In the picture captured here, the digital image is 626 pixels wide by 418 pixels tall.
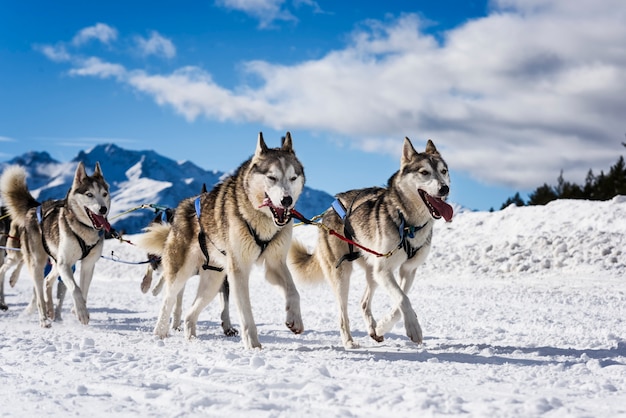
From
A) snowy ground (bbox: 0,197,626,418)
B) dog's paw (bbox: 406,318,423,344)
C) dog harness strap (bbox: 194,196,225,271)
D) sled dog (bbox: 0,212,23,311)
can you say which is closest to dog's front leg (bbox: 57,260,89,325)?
snowy ground (bbox: 0,197,626,418)

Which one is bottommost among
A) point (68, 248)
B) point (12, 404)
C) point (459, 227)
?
point (12, 404)

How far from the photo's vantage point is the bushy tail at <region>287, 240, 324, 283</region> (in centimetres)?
632

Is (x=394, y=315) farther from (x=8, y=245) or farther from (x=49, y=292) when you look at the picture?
(x=8, y=245)

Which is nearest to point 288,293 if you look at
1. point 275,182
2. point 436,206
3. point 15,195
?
point 275,182

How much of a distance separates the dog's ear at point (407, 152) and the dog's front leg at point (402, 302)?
1.06 meters

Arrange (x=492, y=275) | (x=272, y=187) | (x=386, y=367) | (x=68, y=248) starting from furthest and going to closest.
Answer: (x=492, y=275) → (x=68, y=248) → (x=272, y=187) → (x=386, y=367)

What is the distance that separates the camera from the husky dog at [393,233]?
17.3ft

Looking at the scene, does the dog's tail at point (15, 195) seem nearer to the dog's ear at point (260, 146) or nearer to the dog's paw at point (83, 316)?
the dog's paw at point (83, 316)

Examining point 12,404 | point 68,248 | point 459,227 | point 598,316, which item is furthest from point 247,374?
point 459,227

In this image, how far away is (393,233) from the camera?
5402 millimetres

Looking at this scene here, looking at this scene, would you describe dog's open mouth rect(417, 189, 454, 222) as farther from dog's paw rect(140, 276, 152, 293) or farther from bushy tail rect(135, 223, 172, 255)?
dog's paw rect(140, 276, 152, 293)

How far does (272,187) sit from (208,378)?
66.5 inches

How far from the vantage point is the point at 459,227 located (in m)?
18.2

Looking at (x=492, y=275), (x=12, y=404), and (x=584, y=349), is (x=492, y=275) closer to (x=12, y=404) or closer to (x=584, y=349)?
(x=584, y=349)
